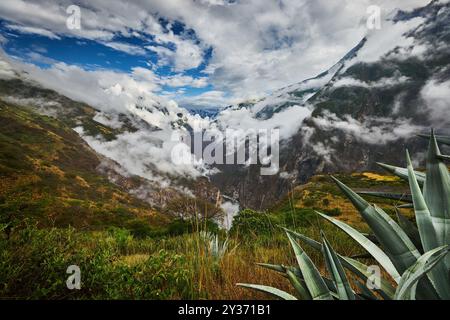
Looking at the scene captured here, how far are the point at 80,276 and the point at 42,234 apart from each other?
1.11 m

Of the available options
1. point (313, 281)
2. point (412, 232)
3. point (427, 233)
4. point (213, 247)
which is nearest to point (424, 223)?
point (427, 233)

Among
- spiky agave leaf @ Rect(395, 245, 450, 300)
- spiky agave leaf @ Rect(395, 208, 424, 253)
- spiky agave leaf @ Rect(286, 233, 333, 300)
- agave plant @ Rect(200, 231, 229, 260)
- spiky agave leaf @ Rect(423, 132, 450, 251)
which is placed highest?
spiky agave leaf @ Rect(423, 132, 450, 251)

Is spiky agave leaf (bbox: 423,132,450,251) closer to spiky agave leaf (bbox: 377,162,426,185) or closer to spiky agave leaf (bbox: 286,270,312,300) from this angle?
spiky agave leaf (bbox: 377,162,426,185)

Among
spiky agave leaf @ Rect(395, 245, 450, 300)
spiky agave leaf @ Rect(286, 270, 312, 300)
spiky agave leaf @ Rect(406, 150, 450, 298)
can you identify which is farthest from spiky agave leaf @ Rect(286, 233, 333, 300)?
spiky agave leaf @ Rect(406, 150, 450, 298)

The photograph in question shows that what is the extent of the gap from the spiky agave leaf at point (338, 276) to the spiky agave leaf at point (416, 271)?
34 centimetres

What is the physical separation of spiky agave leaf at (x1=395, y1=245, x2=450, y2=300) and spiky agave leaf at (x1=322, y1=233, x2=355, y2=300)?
0.34 metres

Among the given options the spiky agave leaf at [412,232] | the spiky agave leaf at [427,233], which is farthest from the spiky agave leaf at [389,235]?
the spiky agave leaf at [412,232]

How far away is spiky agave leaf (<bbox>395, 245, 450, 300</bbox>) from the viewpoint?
5.76ft

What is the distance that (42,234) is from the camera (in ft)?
14.7

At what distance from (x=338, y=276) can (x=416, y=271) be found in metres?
0.51

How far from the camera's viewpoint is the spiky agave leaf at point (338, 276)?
2.10 m

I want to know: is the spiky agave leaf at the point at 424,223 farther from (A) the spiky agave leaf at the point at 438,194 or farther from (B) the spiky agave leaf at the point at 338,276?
(B) the spiky agave leaf at the point at 338,276
